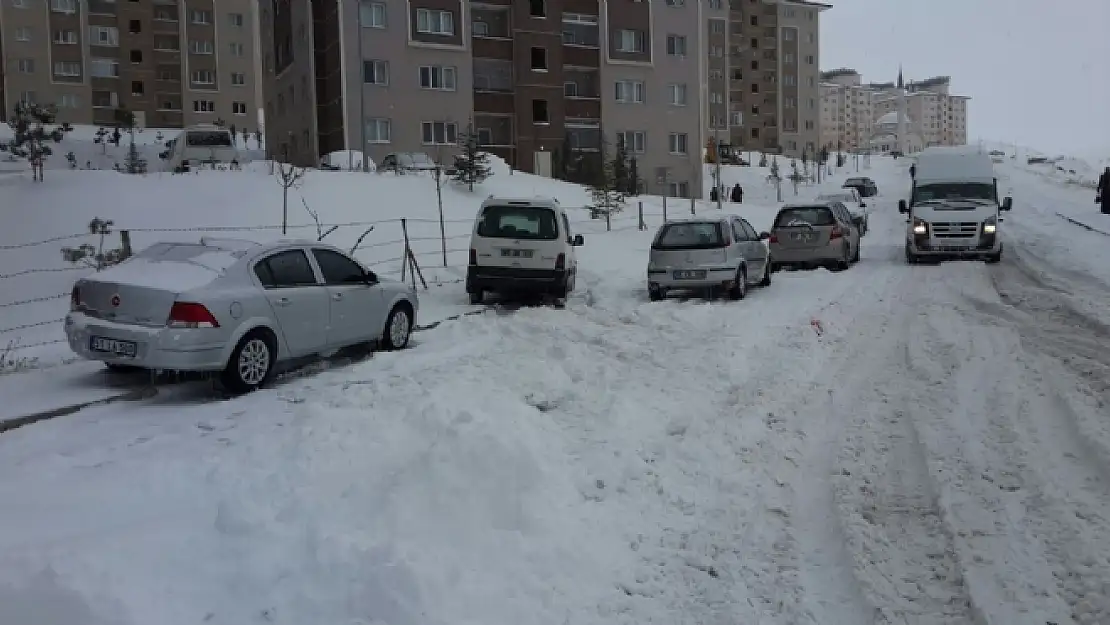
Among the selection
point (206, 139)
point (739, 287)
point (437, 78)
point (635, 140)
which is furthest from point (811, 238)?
point (635, 140)

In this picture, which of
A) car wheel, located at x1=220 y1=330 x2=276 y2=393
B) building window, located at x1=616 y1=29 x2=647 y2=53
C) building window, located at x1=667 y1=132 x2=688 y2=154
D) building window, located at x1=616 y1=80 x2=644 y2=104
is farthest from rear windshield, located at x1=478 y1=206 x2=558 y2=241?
building window, located at x1=616 y1=29 x2=647 y2=53

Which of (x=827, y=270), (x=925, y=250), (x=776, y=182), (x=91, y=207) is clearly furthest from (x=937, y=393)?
(x=776, y=182)

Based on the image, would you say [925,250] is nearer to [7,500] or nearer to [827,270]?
[827,270]

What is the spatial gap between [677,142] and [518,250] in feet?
138

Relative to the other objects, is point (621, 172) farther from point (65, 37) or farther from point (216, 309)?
point (65, 37)

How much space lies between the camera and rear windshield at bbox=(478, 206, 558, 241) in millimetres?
17156

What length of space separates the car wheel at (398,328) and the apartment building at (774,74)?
319ft

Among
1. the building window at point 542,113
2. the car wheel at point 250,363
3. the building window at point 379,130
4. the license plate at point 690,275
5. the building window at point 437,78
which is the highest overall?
the building window at point 437,78

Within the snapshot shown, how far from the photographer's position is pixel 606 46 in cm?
5547

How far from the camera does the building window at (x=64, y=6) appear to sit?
80.1 meters

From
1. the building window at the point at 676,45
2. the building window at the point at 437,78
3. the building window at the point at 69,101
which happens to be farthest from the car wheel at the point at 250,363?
the building window at the point at 69,101

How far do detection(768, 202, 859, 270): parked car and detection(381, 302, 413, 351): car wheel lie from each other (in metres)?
11.6

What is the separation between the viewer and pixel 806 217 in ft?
72.7

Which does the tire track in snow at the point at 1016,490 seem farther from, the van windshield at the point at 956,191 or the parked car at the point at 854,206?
the parked car at the point at 854,206
